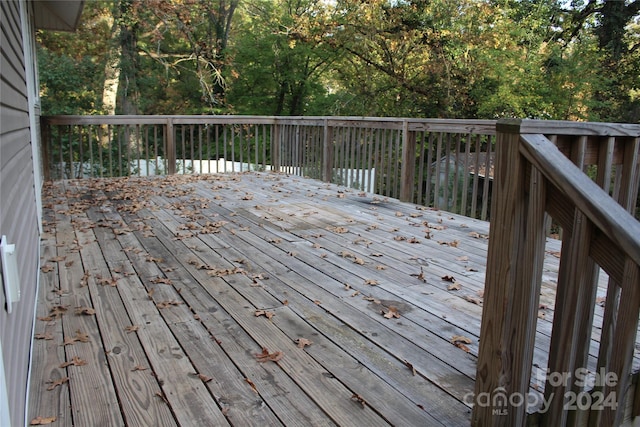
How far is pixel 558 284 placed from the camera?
1581 mm

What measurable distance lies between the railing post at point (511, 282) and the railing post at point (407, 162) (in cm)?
399

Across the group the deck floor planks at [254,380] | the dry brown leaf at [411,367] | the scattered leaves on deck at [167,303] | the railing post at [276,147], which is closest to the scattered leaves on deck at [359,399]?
the deck floor planks at [254,380]

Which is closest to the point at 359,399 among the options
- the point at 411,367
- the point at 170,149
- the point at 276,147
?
the point at 411,367

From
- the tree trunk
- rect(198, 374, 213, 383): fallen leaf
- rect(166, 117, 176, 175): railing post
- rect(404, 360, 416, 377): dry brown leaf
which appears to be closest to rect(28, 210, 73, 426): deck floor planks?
rect(198, 374, 213, 383): fallen leaf

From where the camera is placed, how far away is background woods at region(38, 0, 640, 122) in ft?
40.1

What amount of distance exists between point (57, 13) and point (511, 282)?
746cm

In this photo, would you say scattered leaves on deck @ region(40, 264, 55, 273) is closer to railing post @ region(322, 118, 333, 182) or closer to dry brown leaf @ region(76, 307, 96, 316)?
dry brown leaf @ region(76, 307, 96, 316)

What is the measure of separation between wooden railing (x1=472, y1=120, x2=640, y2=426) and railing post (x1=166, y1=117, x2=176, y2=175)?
7.00 m

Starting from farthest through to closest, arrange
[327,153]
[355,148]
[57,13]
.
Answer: [327,153], [57,13], [355,148]

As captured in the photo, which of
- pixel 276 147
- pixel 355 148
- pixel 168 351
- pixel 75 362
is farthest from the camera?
pixel 276 147

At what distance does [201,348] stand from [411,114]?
485 inches

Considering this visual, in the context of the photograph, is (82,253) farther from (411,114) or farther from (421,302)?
(411,114)

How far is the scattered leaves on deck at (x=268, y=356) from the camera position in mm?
2156

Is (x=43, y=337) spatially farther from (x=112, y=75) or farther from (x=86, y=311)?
(x=112, y=75)
